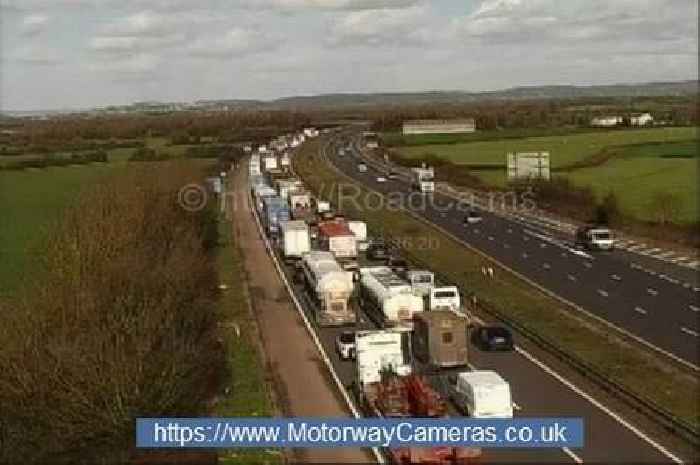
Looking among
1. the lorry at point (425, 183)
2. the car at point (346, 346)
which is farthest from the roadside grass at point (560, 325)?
the lorry at point (425, 183)

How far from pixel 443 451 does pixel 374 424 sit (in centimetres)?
404

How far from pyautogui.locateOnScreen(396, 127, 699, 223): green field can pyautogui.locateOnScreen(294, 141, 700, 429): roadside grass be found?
23.2m

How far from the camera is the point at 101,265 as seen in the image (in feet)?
120

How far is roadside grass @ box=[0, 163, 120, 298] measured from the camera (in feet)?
228

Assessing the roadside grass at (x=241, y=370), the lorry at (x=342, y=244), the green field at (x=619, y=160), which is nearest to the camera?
the roadside grass at (x=241, y=370)

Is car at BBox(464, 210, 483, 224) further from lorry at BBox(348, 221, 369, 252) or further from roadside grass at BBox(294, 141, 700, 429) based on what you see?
lorry at BBox(348, 221, 369, 252)

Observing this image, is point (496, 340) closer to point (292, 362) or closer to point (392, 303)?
point (392, 303)

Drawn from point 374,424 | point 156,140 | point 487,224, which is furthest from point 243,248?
point 156,140

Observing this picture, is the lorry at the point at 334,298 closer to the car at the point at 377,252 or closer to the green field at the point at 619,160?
the car at the point at 377,252

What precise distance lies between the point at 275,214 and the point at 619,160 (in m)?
71.8

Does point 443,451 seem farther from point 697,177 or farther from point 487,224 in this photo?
point 697,177

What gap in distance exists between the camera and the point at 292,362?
140 ft

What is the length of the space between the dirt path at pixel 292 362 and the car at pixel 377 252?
685 cm

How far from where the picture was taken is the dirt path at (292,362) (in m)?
30.9
